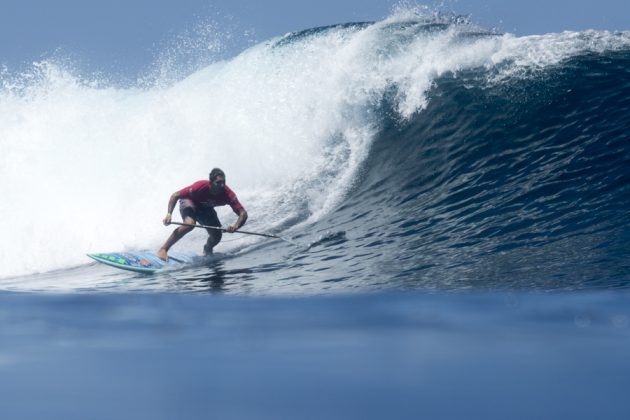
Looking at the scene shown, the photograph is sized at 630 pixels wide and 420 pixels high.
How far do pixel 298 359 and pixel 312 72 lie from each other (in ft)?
38.0

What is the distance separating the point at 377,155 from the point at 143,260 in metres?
4.76

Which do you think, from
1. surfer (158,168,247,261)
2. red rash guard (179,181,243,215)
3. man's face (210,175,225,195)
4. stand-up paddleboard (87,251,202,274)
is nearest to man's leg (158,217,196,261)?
surfer (158,168,247,261)

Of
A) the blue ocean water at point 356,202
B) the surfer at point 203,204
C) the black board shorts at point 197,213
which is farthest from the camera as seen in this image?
the black board shorts at point 197,213

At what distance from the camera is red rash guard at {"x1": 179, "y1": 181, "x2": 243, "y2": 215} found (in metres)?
8.62

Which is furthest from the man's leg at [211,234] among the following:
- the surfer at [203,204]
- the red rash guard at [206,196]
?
the red rash guard at [206,196]

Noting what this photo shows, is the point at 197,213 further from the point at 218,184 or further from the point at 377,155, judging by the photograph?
the point at 377,155

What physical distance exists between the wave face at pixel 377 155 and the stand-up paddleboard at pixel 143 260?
0.89 metres

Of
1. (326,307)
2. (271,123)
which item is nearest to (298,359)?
(326,307)

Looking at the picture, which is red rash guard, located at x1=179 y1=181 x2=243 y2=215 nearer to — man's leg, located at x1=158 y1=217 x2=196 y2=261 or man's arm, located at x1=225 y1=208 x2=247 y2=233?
man's arm, located at x1=225 y1=208 x2=247 y2=233

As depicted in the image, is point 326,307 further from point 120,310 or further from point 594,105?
point 594,105

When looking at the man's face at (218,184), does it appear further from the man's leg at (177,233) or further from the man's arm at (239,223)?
the man's leg at (177,233)

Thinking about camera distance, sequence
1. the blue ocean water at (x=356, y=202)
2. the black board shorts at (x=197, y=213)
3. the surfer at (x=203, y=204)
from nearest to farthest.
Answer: the blue ocean water at (x=356, y=202), the surfer at (x=203, y=204), the black board shorts at (x=197, y=213)

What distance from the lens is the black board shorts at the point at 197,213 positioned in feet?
28.6

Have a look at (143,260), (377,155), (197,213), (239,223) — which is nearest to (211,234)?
(197,213)
